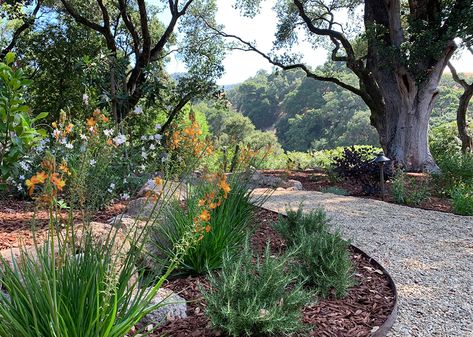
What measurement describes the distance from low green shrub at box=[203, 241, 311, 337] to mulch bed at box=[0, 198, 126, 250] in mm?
1100

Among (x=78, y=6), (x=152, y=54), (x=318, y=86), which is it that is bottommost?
(x=152, y=54)

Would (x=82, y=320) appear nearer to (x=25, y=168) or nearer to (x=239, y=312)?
(x=239, y=312)

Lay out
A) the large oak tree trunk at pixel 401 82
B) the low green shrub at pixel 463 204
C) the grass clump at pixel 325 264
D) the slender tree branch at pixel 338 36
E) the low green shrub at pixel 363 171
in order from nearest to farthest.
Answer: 1. the grass clump at pixel 325 264
2. the low green shrub at pixel 463 204
3. the low green shrub at pixel 363 171
4. the large oak tree trunk at pixel 401 82
5. the slender tree branch at pixel 338 36

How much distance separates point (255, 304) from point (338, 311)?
1.98 ft

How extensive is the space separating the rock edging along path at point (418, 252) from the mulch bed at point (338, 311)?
14cm

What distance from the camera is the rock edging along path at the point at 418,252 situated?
2.42 m

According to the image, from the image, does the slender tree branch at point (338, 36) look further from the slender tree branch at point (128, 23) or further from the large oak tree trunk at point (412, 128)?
the slender tree branch at point (128, 23)

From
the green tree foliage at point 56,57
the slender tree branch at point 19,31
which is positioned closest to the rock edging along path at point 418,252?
the green tree foliage at point 56,57

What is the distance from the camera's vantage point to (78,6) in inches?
448

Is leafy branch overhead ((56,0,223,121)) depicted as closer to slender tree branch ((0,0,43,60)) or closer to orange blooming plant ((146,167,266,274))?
slender tree branch ((0,0,43,60))

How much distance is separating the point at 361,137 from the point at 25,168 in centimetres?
3073

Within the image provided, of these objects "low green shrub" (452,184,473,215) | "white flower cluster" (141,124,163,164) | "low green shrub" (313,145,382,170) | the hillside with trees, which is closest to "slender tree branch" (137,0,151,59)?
"white flower cluster" (141,124,163,164)

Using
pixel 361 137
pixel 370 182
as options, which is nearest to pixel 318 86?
pixel 361 137

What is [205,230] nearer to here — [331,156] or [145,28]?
[145,28]
